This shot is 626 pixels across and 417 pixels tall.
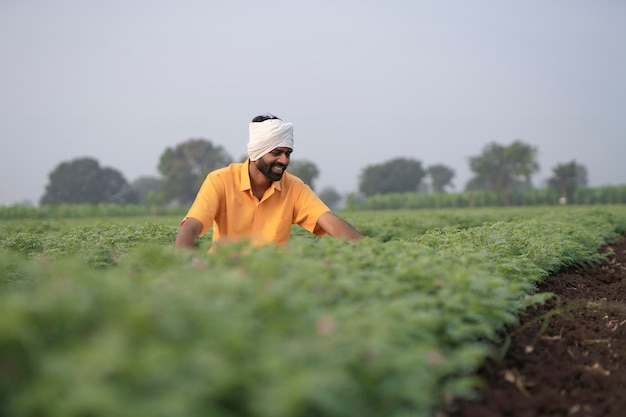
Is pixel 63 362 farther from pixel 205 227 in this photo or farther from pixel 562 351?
pixel 562 351

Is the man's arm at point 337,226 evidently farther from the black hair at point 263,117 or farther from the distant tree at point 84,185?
the distant tree at point 84,185

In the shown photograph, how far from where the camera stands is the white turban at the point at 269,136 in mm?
4809

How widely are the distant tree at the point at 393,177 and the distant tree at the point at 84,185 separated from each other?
36863mm

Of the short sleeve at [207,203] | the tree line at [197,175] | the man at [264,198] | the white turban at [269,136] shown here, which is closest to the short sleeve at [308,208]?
the man at [264,198]

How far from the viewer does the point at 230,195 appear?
505 centimetres

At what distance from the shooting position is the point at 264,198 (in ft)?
16.8

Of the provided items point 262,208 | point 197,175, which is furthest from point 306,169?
point 262,208

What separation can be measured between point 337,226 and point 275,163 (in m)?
0.71

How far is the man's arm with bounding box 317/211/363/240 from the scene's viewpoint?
4.88 m

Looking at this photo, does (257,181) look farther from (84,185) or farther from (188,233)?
(84,185)

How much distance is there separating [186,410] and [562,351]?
3.21 m

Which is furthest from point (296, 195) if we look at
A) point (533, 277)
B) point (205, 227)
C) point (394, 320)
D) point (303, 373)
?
point (303, 373)

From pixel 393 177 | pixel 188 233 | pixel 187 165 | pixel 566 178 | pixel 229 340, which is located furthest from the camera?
pixel 393 177

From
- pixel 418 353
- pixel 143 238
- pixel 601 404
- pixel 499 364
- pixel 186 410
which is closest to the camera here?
pixel 186 410
